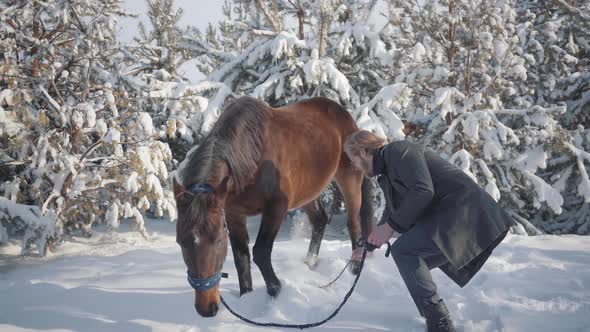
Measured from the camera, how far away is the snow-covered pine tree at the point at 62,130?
5.43 m

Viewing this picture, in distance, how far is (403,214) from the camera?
2.34 m

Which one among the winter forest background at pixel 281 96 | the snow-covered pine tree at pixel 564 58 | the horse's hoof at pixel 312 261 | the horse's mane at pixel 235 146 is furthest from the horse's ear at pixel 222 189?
the snow-covered pine tree at pixel 564 58

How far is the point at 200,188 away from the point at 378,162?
1.25 meters

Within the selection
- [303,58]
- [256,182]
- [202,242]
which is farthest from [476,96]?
[202,242]

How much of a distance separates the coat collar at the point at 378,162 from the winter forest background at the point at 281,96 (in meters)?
3.90

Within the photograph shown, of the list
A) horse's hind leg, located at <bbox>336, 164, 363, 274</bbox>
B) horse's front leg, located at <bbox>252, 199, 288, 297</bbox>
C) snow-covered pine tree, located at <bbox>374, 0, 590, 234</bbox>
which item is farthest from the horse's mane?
snow-covered pine tree, located at <bbox>374, 0, 590, 234</bbox>

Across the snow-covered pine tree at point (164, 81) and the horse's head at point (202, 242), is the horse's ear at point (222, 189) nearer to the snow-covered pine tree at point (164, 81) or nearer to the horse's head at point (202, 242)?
the horse's head at point (202, 242)

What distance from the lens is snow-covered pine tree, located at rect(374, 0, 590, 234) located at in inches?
259

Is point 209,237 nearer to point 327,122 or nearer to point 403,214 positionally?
point 403,214

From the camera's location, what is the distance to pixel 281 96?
822 centimetres

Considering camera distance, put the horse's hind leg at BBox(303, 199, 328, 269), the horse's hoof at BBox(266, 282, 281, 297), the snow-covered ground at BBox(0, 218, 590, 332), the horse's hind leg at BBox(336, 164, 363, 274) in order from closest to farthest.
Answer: the snow-covered ground at BBox(0, 218, 590, 332)
the horse's hoof at BBox(266, 282, 281, 297)
the horse's hind leg at BBox(303, 199, 328, 269)
the horse's hind leg at BBox(336, 164, 363, 274)

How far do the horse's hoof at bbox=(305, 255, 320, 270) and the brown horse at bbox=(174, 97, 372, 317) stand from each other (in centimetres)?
1

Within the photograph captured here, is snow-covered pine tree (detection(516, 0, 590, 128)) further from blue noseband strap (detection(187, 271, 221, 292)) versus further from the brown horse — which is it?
blue noseband strap (detection(187, 271, 221, 292))

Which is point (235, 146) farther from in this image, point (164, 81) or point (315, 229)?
point (164, 81)
